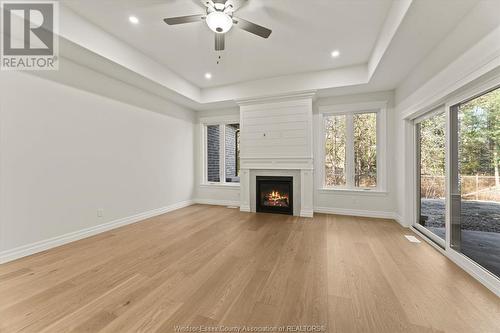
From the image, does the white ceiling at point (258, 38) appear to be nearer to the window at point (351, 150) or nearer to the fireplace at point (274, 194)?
the window at point (351, 150)

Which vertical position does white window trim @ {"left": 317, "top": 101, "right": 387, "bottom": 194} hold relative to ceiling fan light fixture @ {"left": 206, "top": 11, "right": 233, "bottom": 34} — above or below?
below

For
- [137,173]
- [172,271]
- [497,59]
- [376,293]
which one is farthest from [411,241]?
[137,173]

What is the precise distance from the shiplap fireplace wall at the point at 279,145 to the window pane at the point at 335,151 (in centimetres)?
58

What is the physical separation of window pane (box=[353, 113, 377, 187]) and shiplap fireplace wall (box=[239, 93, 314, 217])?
Result: 3.51 feet

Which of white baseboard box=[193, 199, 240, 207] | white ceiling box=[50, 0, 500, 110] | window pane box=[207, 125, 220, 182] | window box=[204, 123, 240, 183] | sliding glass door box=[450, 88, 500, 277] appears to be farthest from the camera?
window pane box=[207, 125, 220, 182]

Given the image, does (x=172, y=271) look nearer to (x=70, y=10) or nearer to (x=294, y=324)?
(x=294, y=324)

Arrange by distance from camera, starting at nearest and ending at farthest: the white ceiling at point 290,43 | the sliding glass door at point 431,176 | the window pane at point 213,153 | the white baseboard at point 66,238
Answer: the white ceiling at point 290,43
the white baseboard at point 66,238
the sliding glass door at point 431,176
the window pane at point 213,153

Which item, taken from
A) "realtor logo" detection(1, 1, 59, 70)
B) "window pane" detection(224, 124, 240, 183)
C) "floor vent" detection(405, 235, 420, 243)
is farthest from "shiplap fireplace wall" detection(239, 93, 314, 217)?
"realtor logo" detection(1, 1, 59, 70)

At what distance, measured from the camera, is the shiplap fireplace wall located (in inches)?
182

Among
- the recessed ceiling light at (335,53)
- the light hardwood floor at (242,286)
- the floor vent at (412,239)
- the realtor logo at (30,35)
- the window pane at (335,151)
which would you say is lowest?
the light hardwood floor at (242,286)

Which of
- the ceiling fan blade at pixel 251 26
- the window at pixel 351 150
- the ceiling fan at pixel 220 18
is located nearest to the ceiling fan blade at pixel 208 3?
the ceiling fan at pixel 220 18

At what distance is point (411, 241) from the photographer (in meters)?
3.13

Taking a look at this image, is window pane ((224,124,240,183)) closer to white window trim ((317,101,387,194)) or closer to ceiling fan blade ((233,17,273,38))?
white window trim ((317,101,387,194))

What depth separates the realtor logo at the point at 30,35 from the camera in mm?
2340
